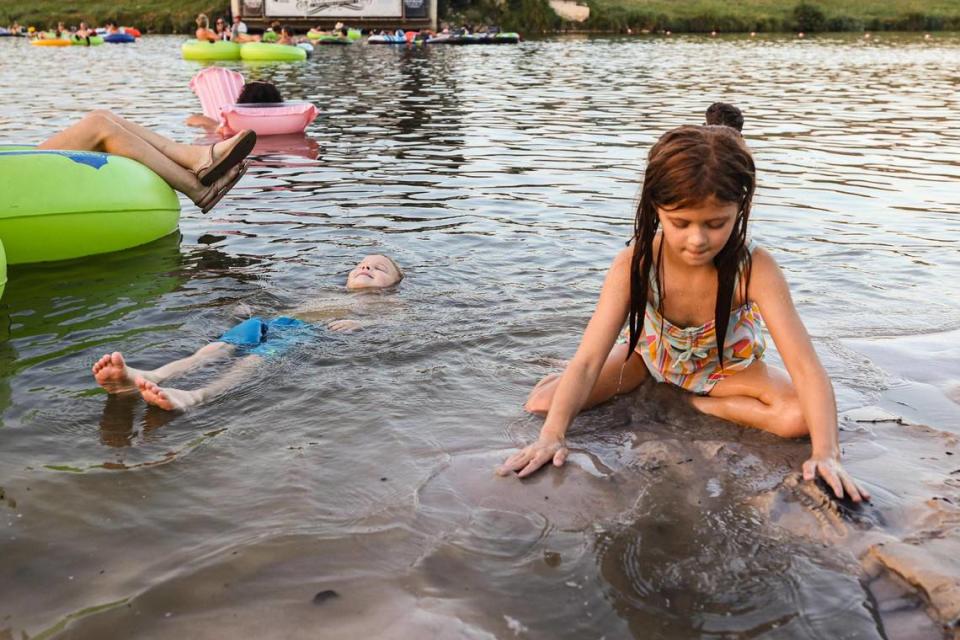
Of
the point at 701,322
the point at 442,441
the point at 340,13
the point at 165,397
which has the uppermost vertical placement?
the point at 340,13

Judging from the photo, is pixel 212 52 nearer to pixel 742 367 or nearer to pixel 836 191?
Answer: pixel 836 191

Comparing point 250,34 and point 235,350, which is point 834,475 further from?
point 250,34

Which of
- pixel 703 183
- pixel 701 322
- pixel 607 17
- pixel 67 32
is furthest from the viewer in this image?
pixel 607 17

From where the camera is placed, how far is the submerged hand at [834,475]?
3.10 meters

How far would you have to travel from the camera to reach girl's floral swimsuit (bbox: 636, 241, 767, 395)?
383 cm

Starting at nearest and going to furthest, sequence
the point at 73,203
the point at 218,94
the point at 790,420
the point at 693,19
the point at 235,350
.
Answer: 1. the point at 790,420
2. the point at 235,350
3. the point at 73,203
4. the point at 218,94
5. the point at 693,19

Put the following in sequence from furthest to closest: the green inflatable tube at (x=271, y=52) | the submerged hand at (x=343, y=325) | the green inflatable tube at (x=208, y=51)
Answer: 1. the green inflatable tube at (x=208, y=51)
2. the green inflatable tube at (x=271, y=52)
3. the submerged hand at (x=343, y=325)

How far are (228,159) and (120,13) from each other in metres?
51.0

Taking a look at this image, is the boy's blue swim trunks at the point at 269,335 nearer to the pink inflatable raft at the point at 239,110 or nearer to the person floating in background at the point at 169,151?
the person floating in background at the point at 169,151

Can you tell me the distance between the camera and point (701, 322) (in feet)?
12.5

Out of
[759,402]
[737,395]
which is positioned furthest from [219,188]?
[759,402]

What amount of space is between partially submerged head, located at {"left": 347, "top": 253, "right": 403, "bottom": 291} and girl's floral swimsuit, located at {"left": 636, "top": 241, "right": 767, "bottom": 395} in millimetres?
2372

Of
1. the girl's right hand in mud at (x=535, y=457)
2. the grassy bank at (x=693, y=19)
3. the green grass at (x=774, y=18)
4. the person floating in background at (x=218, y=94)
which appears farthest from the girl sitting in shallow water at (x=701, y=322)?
the green grass at (x=774, y=18)

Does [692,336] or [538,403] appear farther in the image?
[538,403]
